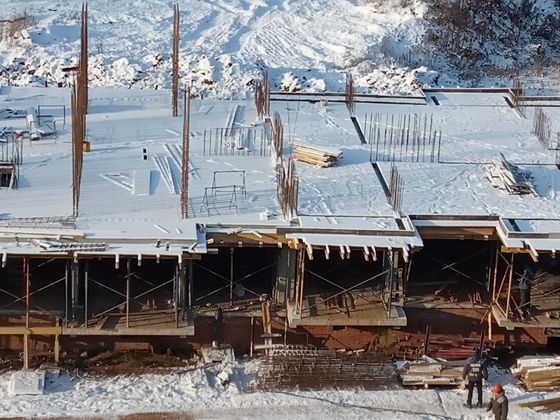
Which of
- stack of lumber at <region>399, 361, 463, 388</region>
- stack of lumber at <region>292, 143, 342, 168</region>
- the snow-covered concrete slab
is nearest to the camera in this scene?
the snow-covered concrete slab

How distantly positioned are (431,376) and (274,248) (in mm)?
3794

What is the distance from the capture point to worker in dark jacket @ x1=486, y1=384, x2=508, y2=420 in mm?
15969

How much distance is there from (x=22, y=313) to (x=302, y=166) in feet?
21.6

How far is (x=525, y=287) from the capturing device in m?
18.9

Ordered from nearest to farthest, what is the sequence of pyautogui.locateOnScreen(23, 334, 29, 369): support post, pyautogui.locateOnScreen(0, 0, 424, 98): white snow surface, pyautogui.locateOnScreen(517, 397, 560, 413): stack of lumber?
pyautogui.locateOnScreen(517, 397, 560, 413): stack of lumber → pyautogui.locateOnScreen(23, 334, 29, 369): support post → pyautogui.locateOnScreen(0, 0, 424, 98): white snow surface

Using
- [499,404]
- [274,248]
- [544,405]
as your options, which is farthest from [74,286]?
[544,405]

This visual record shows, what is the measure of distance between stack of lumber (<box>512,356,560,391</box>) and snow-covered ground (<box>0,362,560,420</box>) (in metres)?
0.22

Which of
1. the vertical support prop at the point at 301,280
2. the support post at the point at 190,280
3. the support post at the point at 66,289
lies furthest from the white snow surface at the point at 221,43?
the support post at the point at 66,289

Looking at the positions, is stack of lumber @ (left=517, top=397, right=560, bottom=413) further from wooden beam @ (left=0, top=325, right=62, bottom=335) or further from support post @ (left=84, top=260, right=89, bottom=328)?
wooden beam @ (left=0, top=325, right=62, bottom=335)

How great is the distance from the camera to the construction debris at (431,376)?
17.5m

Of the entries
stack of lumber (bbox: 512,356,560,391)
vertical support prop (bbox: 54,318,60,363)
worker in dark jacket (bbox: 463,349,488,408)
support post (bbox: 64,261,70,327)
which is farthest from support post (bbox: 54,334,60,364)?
stack of lumber (bbox: 512,356,560,391)

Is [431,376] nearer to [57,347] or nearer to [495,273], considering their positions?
[495,273]

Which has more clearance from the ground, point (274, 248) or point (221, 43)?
point (221, 43)

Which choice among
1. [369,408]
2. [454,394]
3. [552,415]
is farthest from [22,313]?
[552,415]
